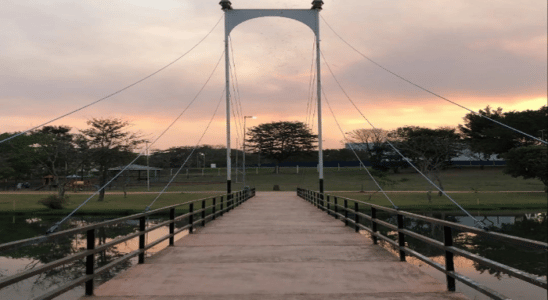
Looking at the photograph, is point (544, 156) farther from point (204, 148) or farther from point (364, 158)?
point (204, 148)

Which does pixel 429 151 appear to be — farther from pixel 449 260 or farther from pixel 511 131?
pixel 449 260

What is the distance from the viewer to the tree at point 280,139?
110375 mm

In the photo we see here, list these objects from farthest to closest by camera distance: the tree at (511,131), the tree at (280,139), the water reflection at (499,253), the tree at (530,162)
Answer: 1. the tree at (280,139)
2. the tree at (511,131)
3. the tree at (530,162)
4. the water reflection at (499,253)

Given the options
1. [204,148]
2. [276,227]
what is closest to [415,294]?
[276,227]

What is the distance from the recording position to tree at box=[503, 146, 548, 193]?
175ft

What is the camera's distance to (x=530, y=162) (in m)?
54.5

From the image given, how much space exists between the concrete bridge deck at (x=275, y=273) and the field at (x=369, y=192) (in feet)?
93.0

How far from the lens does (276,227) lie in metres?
15.9

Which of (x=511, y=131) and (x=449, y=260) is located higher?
(x=511, y=131)

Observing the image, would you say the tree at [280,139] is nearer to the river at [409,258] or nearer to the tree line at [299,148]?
the tree line at [299,148]

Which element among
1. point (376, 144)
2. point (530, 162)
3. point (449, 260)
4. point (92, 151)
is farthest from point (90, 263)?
point (376, 144)

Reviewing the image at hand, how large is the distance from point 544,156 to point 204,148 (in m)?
110

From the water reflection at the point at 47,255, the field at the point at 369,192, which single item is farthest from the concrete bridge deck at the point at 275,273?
the field at the point at 369,192

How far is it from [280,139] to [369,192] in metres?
55.9
